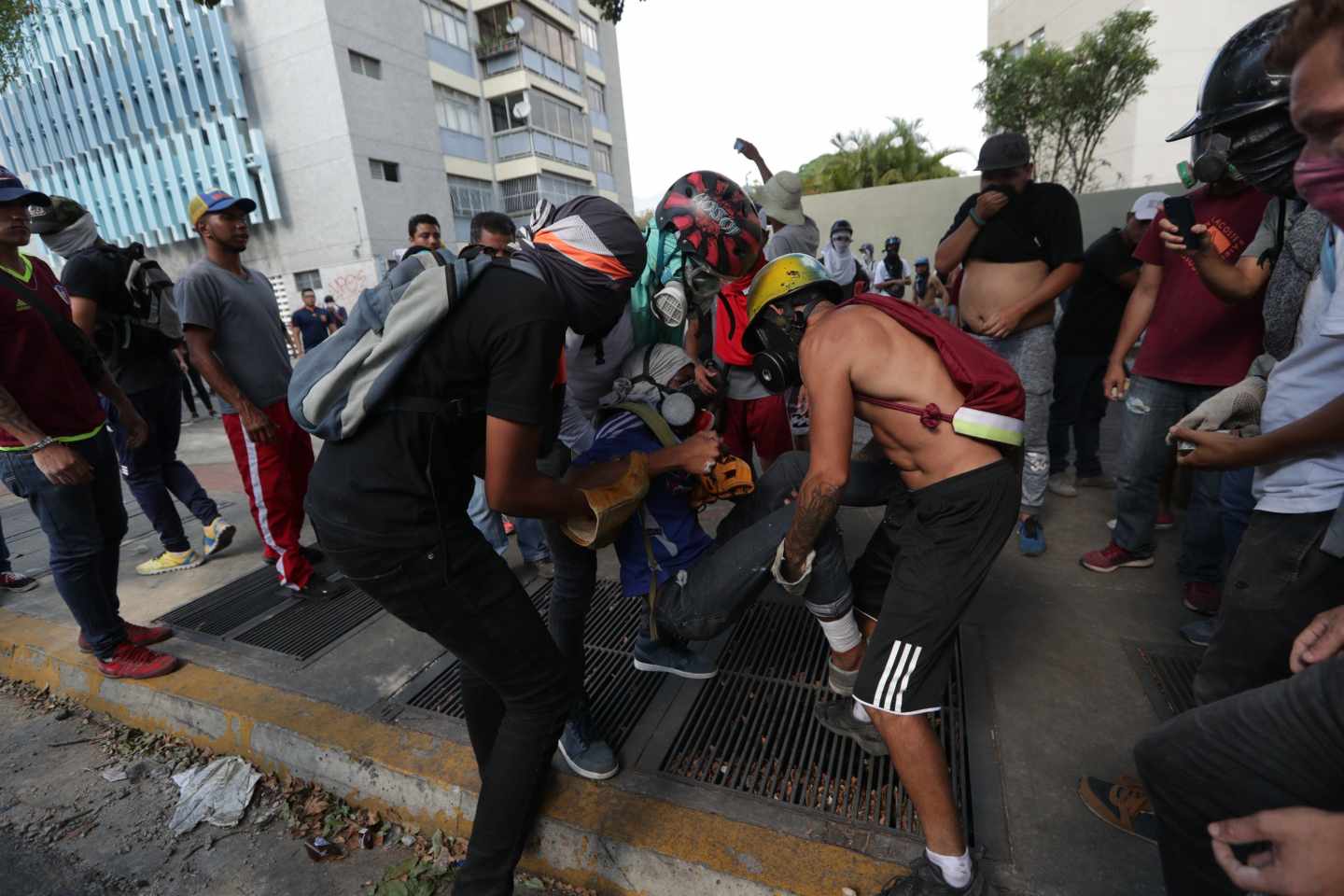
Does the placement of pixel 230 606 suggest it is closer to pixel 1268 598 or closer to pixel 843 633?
pixel 843 633

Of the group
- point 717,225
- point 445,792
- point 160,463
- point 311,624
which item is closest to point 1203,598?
point 717,225

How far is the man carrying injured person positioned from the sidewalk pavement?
0.59 meters

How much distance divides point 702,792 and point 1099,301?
4046 millimetres

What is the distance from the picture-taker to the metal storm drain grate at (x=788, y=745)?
198 cm

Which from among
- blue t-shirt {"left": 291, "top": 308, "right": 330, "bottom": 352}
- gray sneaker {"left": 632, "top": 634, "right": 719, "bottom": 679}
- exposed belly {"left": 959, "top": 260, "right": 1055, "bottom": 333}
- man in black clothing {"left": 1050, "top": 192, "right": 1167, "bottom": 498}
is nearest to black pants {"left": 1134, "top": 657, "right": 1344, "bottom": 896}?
gray sneaker {"left": 632, "top": 634, "right": 719, "bottom": 679}

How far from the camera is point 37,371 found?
2590mm

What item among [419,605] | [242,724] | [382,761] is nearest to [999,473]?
[419,605]

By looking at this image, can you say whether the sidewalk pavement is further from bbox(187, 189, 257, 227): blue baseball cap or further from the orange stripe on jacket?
bbox(187, 189, 257, 227): blue baseball cap

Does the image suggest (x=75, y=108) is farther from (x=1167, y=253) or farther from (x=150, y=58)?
(x=1167, y=253)

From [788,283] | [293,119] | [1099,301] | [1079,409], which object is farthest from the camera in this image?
[293,119]

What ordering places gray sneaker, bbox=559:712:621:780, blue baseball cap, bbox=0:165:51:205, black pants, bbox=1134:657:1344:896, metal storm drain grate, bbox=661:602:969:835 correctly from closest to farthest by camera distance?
1. black pants, bbox=1134:657:1344:896
2. metal storm drain grate, bbox=661:602:969:835
3. gray sneaker, bbox=559:712:621:780
4. blue baseball cap, bbox=0:165:51:205

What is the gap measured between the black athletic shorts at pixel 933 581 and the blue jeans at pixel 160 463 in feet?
13.5

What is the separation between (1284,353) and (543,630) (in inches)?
94.4

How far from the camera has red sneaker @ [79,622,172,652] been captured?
3.00 m
